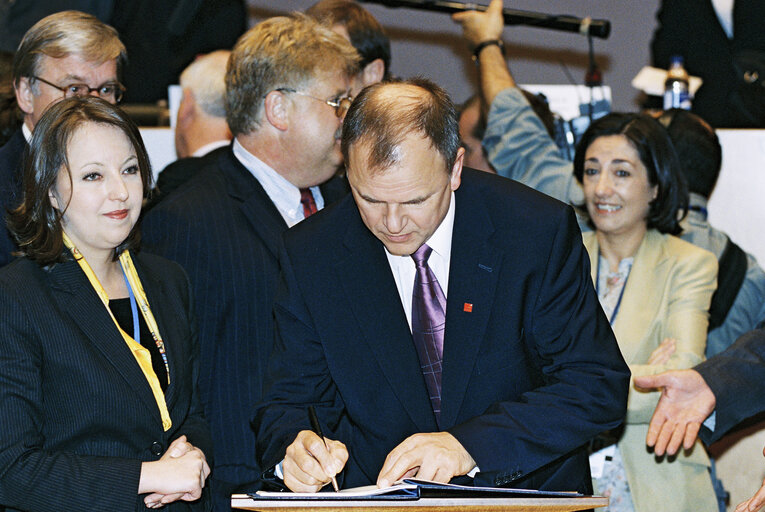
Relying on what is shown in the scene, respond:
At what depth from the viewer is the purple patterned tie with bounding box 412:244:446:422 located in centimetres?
218

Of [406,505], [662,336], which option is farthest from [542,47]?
[406,505]

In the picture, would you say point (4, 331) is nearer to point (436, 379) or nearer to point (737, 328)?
point (436, 379)

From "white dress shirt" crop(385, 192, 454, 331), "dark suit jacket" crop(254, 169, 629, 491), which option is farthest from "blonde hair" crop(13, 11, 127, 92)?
"white dress shirt" crop(385, 192, 454, 331)

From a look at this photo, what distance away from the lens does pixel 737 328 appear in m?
3.41

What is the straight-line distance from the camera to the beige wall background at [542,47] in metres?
6.98

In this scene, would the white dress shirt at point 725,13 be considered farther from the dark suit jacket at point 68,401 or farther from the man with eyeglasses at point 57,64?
the dark suit jacket at point 68,401

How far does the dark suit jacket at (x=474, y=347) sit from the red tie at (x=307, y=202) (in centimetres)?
74

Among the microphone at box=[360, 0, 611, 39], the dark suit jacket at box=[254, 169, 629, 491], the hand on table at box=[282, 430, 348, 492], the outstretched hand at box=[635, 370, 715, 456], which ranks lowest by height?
the outstretched hand at box=[635, 370, 715, 456]

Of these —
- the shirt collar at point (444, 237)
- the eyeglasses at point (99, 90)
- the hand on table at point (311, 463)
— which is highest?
the eyeglasses at point (99, 90)

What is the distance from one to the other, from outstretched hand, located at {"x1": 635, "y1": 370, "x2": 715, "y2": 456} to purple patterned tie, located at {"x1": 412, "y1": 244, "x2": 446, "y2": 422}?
831 mm

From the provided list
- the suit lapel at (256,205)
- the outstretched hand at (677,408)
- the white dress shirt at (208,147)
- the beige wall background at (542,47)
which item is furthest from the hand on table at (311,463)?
the beige wall background at (542,47)

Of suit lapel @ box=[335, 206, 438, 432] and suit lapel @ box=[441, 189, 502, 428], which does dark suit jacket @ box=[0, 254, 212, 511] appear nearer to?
suit lapel @ box=[335, 206, 438, 432]

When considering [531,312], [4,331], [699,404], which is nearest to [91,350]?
[4,331]

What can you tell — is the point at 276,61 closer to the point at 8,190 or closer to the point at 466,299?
the point at 8,190
